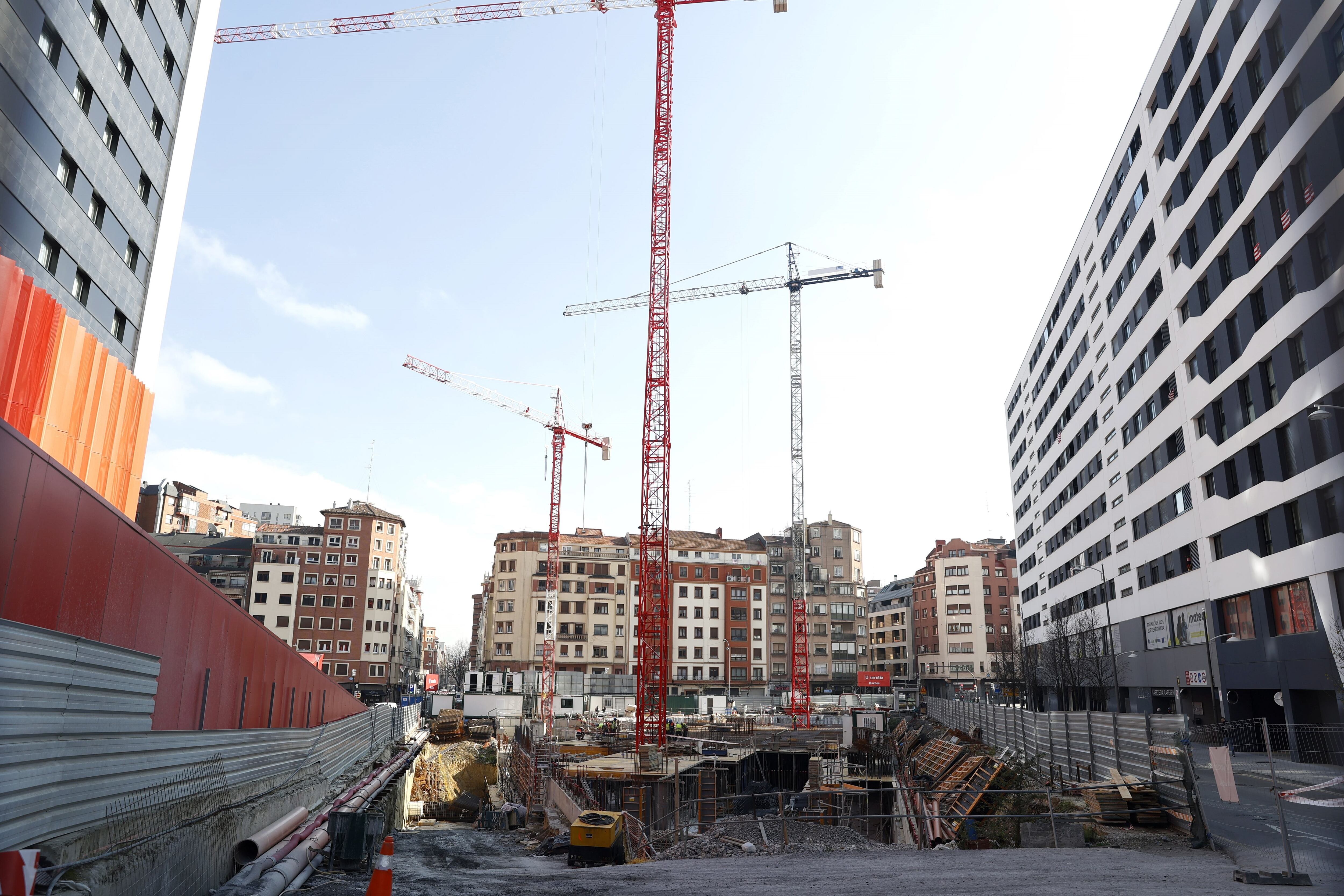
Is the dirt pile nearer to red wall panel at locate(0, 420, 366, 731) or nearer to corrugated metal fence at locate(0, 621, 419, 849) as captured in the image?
red wall panel at locate(0, 420, 366, 731)

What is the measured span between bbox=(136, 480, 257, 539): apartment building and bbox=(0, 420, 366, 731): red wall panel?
90.2 meters

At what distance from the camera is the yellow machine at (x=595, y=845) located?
57.7ft

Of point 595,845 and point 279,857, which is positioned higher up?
point 279,857

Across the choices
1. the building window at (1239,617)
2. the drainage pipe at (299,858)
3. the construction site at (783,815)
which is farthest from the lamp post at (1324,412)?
the drainage pipe at (299,858)

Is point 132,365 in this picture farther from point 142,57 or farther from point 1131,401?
point 1131,401

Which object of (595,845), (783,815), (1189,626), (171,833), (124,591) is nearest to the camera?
(171,833)

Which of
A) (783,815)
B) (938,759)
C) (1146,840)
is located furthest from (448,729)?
(1146,840)

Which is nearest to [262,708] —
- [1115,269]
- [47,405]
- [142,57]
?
[47,405]

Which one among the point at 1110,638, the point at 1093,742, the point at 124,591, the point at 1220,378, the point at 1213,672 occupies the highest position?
the point at 1220,378

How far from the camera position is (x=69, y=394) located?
2128 cm

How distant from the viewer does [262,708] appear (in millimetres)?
19328

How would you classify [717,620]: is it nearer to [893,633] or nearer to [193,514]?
[893,633]

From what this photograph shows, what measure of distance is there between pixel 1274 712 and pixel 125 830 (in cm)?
4211

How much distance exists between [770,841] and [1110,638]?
44.5m
